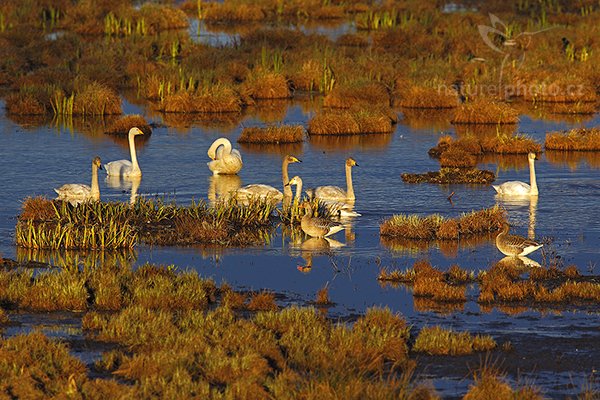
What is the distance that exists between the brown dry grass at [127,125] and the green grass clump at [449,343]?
15.8 m

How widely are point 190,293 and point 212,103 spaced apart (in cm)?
1722

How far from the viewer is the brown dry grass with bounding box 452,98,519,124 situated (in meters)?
27.3

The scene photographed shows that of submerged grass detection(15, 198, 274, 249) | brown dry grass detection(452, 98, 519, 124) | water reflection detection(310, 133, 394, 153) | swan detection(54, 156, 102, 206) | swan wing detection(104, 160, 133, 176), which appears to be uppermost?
brown dry grass detection(452, 98, 519, 124)

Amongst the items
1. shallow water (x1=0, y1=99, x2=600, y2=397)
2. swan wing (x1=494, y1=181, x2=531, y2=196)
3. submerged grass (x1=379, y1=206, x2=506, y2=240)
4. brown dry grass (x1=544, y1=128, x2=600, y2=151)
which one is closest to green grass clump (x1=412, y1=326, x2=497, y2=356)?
shallow water (x1=0, y1=99, x2=600, y2=397)

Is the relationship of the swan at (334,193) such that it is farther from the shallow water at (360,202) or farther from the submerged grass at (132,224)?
the submerged grass at (132,224)

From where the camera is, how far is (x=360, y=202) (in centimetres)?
1870

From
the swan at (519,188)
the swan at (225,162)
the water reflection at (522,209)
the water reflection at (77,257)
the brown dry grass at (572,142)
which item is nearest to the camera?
the water reflection at (77,257)

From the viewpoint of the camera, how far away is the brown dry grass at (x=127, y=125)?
2570 centimetres

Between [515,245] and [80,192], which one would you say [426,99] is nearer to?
[80,192]

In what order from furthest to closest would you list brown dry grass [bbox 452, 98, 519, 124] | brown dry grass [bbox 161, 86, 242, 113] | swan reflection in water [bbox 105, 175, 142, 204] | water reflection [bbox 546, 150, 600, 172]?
brown dry grass [bbox 161, 86, 242, 113] → brown dry grass [bbox 452, 98, 519, 124] → water reflection [bbox 546, 150, 600, 172] → swan reflection in water [bbox 105, 175, 142, 204]

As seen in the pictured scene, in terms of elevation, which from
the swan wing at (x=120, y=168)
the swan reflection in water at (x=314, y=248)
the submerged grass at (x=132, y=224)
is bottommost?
the swan reflection in water at (x=314, y=248)

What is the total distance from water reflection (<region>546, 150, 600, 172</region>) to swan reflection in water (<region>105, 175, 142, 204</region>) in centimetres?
774

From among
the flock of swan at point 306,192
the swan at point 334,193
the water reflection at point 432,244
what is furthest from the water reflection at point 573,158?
the water reflection at point 432,244

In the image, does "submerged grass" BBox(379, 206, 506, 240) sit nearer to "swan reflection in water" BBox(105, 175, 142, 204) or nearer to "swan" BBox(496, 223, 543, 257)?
"swan" BBox(496, 223, 543, 257)
